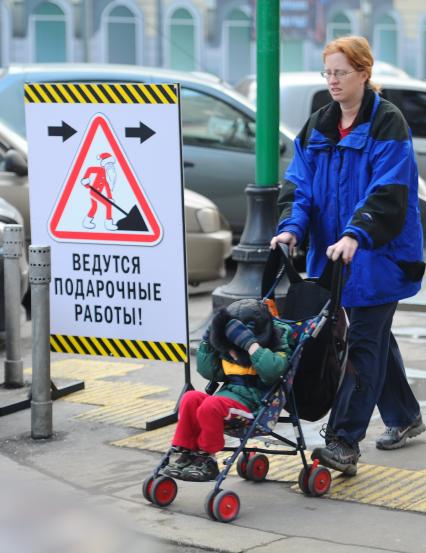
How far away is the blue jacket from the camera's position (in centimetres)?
544

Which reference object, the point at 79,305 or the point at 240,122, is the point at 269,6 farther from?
the point at 240,122

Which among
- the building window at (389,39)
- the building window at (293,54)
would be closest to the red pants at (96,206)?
the building window at (293,54)

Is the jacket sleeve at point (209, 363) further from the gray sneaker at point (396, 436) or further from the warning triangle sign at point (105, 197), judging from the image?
the warning triangle sign at point (105, 197)

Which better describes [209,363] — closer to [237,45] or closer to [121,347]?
[121,347]

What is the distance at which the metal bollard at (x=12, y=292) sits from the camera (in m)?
7.23

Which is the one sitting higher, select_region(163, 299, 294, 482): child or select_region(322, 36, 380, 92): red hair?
select_region(322, 36, 380, 92): red hair

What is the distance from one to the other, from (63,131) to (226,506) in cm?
251

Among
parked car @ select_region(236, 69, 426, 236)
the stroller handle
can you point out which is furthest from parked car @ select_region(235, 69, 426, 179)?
the stroller handle

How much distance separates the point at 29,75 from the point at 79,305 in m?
5.47

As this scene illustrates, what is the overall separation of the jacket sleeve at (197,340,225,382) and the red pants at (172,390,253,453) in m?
0.12

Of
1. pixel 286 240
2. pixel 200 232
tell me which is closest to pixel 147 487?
pixel 286 240

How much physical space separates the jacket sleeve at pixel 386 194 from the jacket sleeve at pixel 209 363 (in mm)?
725

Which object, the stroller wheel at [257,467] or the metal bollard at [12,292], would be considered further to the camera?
the metal bollard at [12,292]

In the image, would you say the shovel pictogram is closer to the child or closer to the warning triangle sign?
the warning triangle sign
